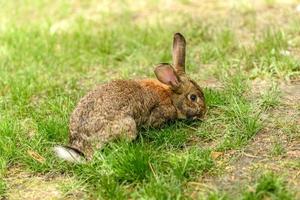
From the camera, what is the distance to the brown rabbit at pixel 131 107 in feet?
15.6

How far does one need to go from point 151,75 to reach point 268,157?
2.14m

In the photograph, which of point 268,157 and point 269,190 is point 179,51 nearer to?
point 268,157

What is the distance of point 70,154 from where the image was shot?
4.66m

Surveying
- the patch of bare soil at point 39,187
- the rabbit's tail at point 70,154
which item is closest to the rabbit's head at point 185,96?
the rabbit's tail at point 70,154

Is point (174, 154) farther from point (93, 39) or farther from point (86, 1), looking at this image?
point (86, 1)

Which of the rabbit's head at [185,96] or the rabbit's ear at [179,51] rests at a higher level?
the rabbit's ear at [179,51]

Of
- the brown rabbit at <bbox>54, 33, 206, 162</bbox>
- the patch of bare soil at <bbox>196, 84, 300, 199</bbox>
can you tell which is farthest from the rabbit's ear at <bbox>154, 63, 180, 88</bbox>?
the patch of bare soil at <bbox>196, 84, 300, 199</bbox>

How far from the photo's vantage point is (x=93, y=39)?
7391 mm

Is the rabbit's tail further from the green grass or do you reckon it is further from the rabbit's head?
the green grass

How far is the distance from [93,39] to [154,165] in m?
3.29

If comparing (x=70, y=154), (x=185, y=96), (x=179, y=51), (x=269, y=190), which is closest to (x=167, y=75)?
(x=185, y=96)

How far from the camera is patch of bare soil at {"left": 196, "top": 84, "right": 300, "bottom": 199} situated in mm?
4199

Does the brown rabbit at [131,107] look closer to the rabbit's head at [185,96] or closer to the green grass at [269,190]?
the rabbit's head at [185,96]

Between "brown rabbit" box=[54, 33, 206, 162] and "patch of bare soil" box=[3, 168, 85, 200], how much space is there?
21 cm
